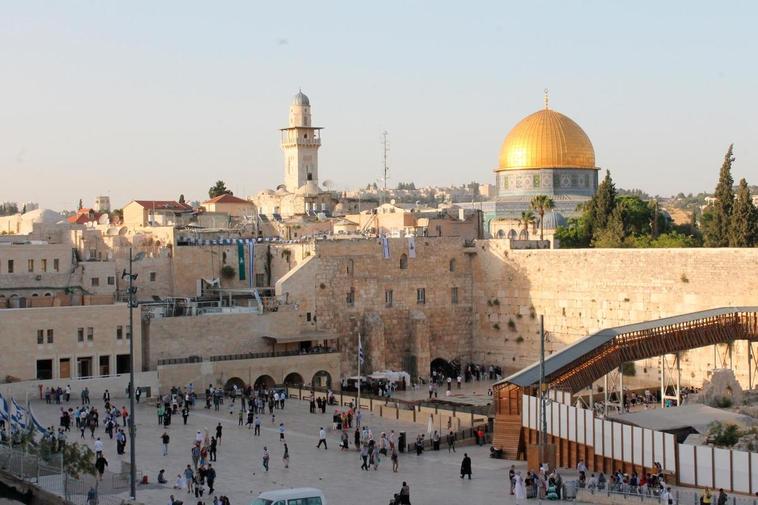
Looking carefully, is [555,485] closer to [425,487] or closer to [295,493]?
[425,487]

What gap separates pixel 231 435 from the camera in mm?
32438

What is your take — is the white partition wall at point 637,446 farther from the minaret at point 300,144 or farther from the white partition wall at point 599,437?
the minaret at point 300,144

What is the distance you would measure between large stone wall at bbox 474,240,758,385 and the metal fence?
21852mm

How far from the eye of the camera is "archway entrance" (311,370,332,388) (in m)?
44.0

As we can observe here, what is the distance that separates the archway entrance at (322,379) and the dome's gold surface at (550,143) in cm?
2810

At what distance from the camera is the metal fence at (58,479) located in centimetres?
2314

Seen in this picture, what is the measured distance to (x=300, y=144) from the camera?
261ft

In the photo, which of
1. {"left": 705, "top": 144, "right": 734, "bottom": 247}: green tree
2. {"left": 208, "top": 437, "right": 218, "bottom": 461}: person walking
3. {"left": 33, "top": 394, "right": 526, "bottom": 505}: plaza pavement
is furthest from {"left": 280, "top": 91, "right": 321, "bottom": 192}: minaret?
{"left": 208, "top": 437, "right": 218, "bottom": 461}: person walking

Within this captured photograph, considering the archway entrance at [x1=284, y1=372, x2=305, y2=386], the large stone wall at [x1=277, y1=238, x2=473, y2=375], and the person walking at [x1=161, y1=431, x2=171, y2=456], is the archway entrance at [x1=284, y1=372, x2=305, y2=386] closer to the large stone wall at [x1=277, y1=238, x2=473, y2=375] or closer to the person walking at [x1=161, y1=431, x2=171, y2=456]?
the large stone wall at [x1=277, y1=238, x2=473, y2=375]

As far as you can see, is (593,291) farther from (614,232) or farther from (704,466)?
(704,466)

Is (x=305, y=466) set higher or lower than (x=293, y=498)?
lower

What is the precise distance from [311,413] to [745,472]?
1609 centimetres

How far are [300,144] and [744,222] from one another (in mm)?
39136

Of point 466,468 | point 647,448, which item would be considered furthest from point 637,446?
point 466,468
